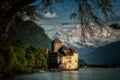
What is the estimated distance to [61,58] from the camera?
166 m

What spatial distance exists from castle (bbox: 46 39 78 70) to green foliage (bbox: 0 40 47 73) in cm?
2385

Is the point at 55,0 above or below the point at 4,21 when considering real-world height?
above

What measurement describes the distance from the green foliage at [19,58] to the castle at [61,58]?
78.3 ft

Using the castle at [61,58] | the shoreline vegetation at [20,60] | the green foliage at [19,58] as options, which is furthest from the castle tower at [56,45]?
the green foliage at [19,58]

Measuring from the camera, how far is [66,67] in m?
172

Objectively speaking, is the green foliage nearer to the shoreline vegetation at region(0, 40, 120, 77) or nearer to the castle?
the shoreline vegetation at region(0, 40, 120, 77)

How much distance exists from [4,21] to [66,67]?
539ft

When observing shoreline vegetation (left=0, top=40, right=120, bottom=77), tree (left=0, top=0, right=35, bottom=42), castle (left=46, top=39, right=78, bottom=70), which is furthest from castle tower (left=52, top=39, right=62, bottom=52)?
tree (left=0, top=0, right=35, bottom=42)

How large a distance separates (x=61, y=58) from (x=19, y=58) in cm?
6887

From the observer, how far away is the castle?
16584cm

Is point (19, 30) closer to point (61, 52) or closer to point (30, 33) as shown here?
point (30, 33)

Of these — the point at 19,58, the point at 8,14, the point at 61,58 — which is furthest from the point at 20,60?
the point at 8,14

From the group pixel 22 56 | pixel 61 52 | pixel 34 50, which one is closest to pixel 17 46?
pixel 22 56

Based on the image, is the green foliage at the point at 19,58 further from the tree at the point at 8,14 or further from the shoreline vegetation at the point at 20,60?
the tree at the point at 8,14
